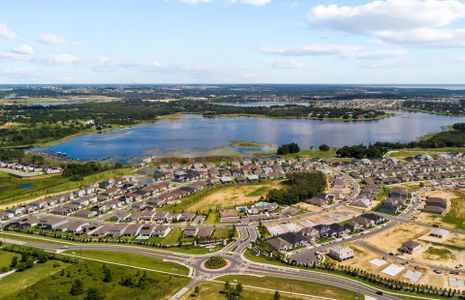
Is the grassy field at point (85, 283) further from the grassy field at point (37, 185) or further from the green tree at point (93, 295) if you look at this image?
the grassy field at point (37, 185)

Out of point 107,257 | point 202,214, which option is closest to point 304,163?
point 202,214

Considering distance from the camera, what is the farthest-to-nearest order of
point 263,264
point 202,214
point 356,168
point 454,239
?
point 356,168
point 202,214
point 454,239
point 263,264

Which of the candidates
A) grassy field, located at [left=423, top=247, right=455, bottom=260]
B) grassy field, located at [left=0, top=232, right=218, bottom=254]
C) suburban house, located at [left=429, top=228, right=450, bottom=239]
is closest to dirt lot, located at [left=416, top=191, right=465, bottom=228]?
suburban house, located at [left=429, top=228, right=450, bottom=239]

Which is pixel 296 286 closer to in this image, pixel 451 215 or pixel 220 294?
pixel 220 294

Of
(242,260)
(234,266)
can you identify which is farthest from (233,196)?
(234,266)

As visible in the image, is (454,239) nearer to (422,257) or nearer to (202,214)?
(422,257)

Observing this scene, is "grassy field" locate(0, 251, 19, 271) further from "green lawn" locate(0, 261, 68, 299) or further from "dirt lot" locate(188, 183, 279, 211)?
"dirt lot" locate(188, 183, 279, 211)
